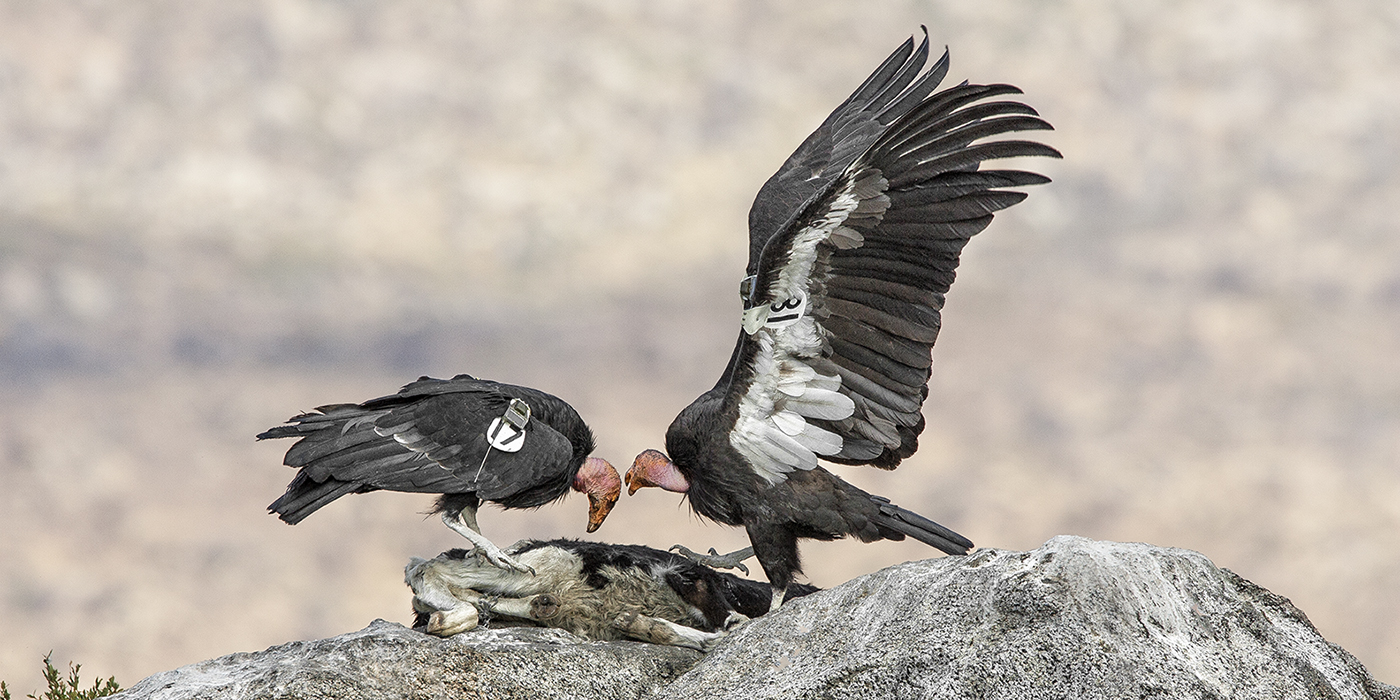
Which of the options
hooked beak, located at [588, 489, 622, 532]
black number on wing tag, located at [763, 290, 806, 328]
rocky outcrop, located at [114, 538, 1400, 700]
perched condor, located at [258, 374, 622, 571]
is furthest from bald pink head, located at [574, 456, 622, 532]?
black number on wing tag, located at [763, 290, 806, 328]

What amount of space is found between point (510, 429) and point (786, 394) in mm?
1603

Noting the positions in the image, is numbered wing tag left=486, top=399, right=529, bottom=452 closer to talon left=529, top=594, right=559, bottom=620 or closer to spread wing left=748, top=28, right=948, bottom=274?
talon left=529, top=594, right=559, bottom=620

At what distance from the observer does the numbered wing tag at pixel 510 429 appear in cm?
682

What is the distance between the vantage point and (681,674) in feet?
20.4

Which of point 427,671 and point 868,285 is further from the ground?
point 868,285

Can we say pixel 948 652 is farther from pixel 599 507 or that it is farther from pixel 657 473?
pixel 599 507

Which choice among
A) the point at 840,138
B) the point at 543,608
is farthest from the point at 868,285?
the point at 840,138

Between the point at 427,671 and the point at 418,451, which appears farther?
the point at 418,451

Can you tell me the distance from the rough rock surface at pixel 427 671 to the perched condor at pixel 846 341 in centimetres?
122

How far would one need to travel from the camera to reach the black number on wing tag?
6.76 m

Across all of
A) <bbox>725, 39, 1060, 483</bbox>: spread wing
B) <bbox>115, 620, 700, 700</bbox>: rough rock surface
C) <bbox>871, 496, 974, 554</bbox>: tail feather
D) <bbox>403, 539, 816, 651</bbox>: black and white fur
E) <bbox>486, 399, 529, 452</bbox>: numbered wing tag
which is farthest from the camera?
<bbox>871, 496, 974, 554</bbox>: tail feather

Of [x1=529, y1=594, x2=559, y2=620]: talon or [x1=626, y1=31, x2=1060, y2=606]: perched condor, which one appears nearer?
[x1=626, y1=31, x2=1060, y2=606]: perched condor

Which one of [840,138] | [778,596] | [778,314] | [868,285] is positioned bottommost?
[778,596]

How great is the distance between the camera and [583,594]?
6805 millimetres
